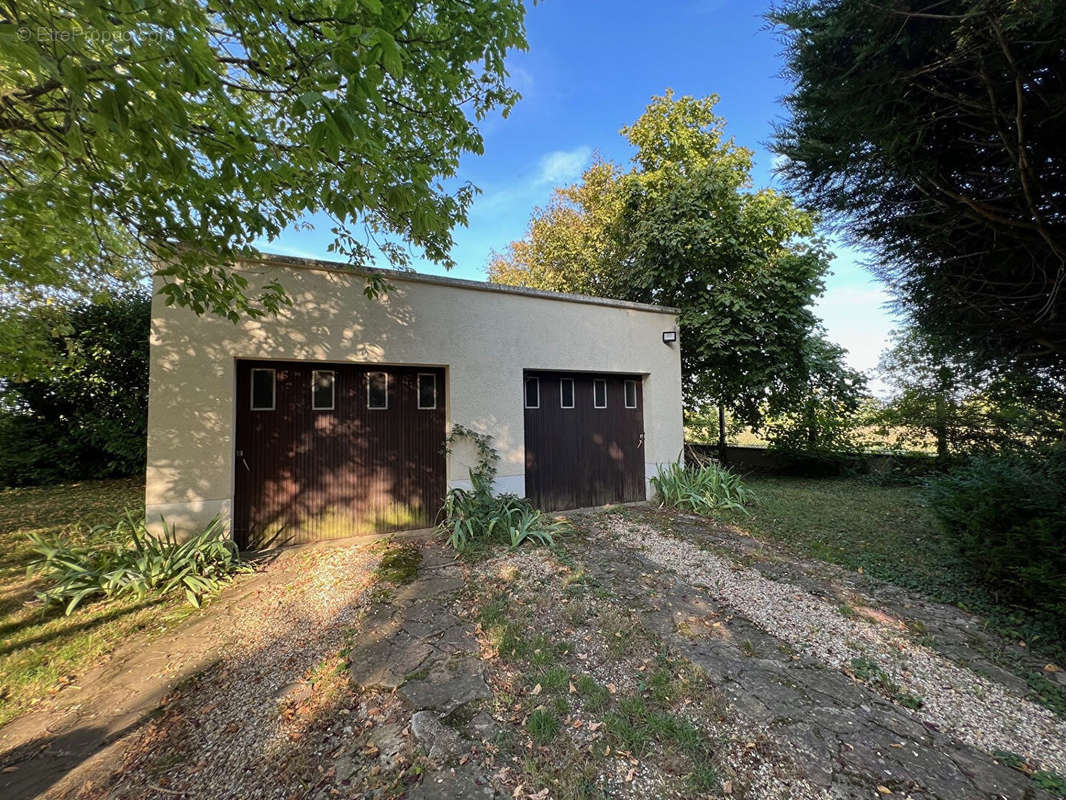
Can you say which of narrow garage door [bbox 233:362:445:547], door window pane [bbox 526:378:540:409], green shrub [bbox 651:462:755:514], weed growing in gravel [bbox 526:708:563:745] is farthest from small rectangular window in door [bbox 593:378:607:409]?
weed growing in gravel [bbox 526:708:563:745]

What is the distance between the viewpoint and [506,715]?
84.4 inches

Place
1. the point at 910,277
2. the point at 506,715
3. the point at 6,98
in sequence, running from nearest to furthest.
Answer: the point at 506,715 → the point at 6,98 → the point at 910,277

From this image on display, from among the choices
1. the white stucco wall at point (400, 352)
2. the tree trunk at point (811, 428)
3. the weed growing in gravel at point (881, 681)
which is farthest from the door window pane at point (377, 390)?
the tree trunk at point (811, 428)

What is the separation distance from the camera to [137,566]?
136 inches

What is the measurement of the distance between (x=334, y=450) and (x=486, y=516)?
2.02 meters

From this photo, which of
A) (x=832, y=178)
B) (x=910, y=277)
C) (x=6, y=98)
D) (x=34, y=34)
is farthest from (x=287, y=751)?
(x=910, y=277)

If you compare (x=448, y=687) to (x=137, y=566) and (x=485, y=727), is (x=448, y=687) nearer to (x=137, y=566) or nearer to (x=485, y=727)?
(x=485, y=727)

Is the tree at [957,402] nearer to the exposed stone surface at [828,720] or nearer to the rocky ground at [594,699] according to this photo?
the rocky ground at [594,699]

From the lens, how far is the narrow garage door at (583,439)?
5930 millimetres

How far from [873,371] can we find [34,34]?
13621mm

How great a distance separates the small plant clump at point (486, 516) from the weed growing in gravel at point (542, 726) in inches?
91.2

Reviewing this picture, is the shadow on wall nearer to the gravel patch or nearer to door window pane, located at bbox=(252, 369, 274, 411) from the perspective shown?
door window pane, located at bbox=(252, 369, 274, 411)

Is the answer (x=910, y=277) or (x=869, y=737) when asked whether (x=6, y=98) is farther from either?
(x=910, y=277)

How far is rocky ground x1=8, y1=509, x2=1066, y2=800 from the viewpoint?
177 centimetres
